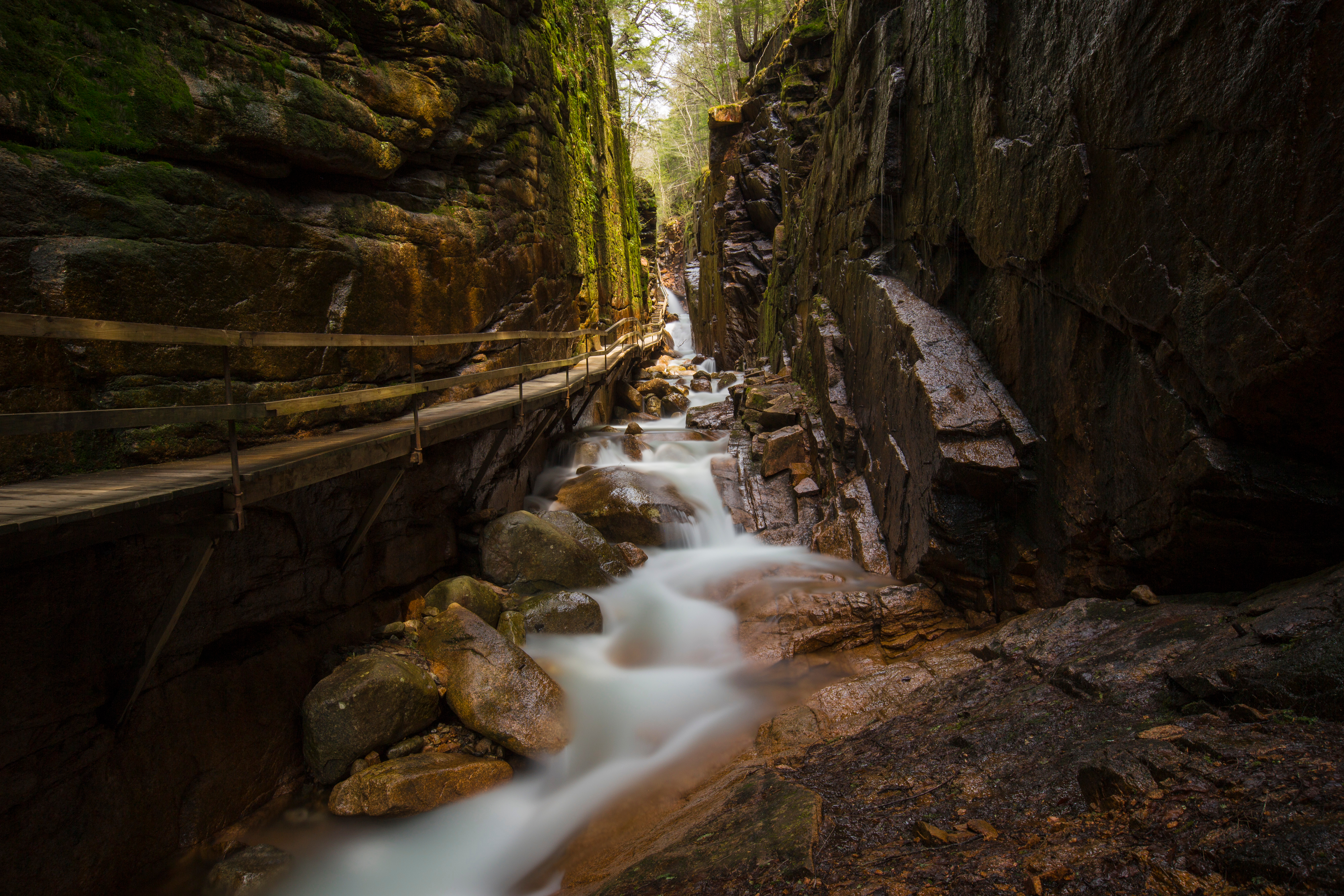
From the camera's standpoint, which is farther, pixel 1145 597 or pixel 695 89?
pixel 695 89

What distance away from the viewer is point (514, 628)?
631 centimetres

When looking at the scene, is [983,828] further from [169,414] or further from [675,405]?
[675,405]

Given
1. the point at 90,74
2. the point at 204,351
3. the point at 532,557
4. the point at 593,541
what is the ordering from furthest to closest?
the point at 593,541
the point at 532,557
the point at 204,351
the point at 90,74

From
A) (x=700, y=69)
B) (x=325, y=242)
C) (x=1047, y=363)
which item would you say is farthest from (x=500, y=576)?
(x=700, y=69)

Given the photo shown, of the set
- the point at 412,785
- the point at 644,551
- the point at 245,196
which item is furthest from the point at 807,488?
the point at 245,196

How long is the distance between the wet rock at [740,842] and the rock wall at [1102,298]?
3180 millimetres

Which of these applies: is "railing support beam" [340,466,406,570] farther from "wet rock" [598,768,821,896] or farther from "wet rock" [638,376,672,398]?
"wet rock" [638,376,672,398]

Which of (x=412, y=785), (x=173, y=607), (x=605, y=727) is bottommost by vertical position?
(x=605, y=727)

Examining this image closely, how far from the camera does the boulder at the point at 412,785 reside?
4375 mm

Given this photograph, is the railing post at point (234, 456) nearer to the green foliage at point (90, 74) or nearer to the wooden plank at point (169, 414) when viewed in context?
the wooden plank at point (169, 414)

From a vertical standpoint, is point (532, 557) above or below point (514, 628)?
above

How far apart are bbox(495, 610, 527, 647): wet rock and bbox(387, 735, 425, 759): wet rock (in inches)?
55.3

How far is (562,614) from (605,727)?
153 centimetres

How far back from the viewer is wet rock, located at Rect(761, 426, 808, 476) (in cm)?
1003
